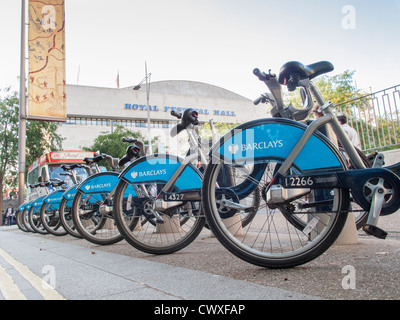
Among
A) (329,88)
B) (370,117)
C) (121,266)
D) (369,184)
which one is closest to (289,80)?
(369,184)

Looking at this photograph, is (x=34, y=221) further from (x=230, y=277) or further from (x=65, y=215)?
(x=230, y=277)

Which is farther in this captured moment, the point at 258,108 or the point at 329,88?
the point at 258,108

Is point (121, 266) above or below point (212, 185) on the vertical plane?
below

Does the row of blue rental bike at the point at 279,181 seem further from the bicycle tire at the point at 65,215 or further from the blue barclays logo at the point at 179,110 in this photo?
the blue barclays logo at the point at 179,110

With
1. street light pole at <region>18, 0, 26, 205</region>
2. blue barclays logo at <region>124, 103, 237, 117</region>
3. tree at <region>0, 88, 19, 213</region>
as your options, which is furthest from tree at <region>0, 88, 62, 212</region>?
blue barclays logo at <region>124, 103, 237, 117</region>

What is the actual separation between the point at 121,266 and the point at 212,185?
115 cm

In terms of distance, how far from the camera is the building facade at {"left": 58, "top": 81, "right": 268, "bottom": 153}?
159 ft

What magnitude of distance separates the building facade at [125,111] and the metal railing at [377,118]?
3696 centimetres

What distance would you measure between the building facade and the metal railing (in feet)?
121

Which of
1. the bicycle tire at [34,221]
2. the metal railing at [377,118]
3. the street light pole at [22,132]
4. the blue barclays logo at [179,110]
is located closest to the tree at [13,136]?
the street light pole at [22,132]

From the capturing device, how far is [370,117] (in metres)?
7.58

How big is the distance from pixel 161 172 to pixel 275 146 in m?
1.66
